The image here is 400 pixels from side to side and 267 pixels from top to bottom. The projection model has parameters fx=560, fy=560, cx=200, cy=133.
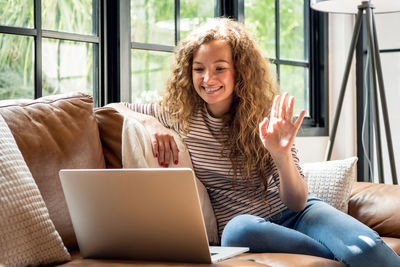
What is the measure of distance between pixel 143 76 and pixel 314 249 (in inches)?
56.4

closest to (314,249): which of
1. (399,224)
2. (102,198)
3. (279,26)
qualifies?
(399,224)

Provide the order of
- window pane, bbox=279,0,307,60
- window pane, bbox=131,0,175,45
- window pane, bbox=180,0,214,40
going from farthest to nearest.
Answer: window pane, bbox=279,0,307,60, window pane, bbox=180,0,214,40, window pane, bbox=131,0,175,45

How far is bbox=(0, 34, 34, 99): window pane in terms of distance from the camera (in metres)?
2.23

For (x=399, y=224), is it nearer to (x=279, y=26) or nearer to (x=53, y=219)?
(x=53, y=219)

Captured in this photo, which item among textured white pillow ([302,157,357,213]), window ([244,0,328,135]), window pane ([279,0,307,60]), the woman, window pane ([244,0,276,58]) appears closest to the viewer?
the woman

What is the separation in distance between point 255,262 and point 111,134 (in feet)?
2.41

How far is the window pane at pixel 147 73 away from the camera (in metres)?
2.76

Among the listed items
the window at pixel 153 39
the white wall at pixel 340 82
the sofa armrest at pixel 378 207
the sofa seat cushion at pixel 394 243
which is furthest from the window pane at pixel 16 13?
the white wall at pixel 340 82

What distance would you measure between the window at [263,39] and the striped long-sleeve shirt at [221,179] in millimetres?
756

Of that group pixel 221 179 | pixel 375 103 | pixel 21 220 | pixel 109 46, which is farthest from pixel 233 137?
pixel 375 103

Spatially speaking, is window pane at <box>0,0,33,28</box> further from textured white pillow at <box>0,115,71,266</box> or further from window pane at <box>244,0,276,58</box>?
window pane at <box>244,0,276,58</box>

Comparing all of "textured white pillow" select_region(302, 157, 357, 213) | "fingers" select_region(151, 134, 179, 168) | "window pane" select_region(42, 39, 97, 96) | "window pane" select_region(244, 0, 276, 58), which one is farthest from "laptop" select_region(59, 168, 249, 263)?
"window pane" select_region(244, 0, 276, 58)

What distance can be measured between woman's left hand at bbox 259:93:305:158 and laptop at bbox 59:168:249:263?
0.41 metres

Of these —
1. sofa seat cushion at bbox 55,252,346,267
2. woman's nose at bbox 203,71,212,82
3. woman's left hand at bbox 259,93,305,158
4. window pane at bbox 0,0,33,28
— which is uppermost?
window pane at bbox 0,0,33,28
